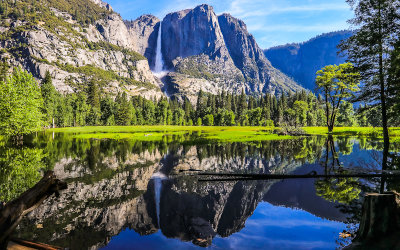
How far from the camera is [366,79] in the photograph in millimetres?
22688

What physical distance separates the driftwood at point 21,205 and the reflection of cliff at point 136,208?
98.6 inches

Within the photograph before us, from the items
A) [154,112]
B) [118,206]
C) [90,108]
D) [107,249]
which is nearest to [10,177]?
[118,206]

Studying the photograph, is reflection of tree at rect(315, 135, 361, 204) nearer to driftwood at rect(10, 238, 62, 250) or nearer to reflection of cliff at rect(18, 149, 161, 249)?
reflection of cliff at rect(18, 149, 161, 249)

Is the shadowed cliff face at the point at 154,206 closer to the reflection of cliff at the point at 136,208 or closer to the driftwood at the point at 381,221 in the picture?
the reflection of cliff at the point at 136,208

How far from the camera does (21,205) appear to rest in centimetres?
445

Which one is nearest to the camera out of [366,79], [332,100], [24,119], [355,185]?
[355,185]

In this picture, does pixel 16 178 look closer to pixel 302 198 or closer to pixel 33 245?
pixel 33 245

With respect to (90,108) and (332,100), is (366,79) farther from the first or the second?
(90,108)

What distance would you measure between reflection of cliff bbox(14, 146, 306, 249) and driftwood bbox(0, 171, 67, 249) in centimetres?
250

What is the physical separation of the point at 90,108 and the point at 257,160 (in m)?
117

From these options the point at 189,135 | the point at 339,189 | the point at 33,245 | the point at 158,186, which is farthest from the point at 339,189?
the point at 189,135

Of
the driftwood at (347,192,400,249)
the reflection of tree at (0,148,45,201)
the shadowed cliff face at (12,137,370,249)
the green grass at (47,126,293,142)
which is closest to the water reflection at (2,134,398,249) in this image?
the shadowed cliff face at (12,137,370,249)

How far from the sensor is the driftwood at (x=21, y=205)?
4016 millimetres

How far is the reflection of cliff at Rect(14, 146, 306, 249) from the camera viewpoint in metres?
7.43
